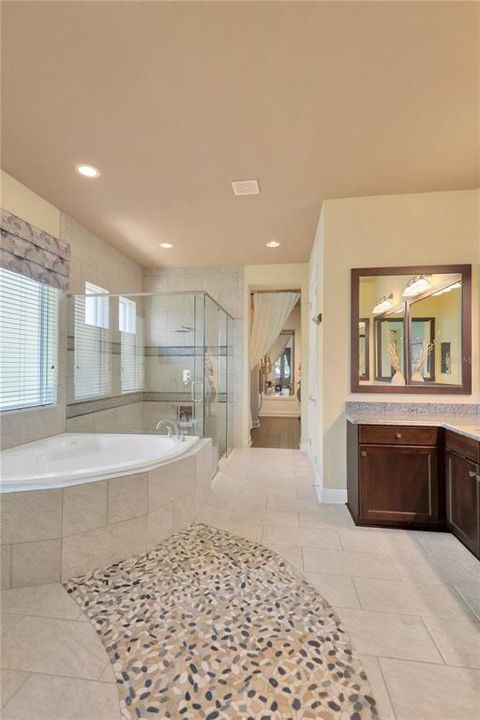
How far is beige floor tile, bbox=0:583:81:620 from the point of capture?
169 centimetres

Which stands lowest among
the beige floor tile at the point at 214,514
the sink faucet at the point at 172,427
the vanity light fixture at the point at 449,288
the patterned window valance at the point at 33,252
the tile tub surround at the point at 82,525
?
the beige floor tile at the point at 214,514

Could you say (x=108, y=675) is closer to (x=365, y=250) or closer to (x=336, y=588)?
(x=336, y=588)

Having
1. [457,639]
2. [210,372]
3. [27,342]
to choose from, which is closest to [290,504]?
[457,639]

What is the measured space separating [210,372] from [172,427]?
0.91 meters

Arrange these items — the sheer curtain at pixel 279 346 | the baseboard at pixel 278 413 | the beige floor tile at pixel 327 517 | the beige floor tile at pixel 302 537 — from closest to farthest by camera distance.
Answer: the beige floor tile at pixel 302 537
the beige floor tile at pixel 327 517
the baseboard at pixel 278 413
the sheer curtain at pixel 279 346

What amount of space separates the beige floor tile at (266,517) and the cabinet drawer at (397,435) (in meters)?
0.85

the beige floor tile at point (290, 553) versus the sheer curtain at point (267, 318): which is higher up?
the sheer curtain at point (267, 318)

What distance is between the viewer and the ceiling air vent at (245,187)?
2.77 meters

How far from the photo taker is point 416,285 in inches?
116

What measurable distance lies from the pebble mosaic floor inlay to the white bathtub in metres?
0.56

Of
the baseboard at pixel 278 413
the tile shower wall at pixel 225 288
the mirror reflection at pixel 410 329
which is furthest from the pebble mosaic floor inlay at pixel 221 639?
the baseboard at pixel 278 413

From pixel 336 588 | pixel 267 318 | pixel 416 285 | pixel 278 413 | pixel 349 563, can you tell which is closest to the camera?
pixel 336 588

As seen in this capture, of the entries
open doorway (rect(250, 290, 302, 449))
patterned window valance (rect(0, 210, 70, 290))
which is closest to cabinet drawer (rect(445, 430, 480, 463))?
open doorway (rect(250, 290, 302, 449))

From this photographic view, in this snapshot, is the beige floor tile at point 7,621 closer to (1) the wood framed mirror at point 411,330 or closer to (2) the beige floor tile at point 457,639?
(2) the beige floor tile at point 457,639
